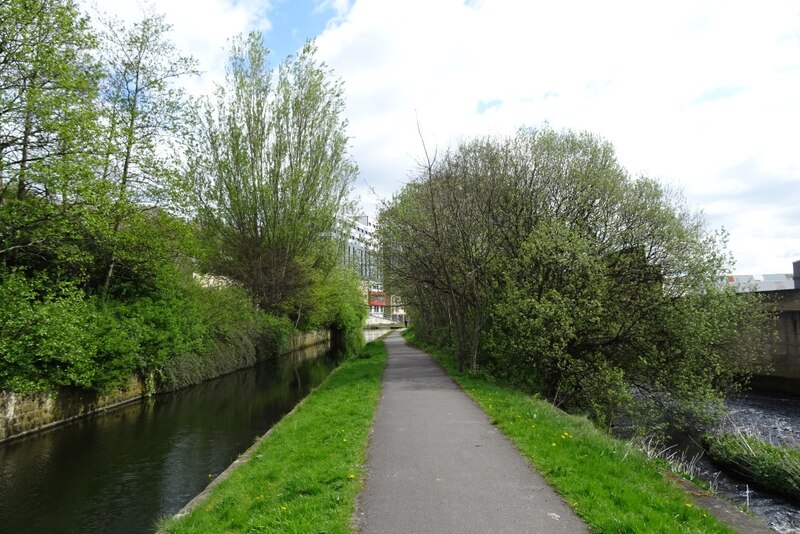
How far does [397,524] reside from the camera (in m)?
5.21

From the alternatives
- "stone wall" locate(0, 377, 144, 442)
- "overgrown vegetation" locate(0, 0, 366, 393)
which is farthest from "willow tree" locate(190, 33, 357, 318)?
"stone wall" locate(0, 377, 144, 442)

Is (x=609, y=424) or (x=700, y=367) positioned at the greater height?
(x=700, y=367)

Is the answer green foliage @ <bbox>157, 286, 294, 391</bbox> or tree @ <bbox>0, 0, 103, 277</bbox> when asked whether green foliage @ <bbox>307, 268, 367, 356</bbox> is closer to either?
green foliage @ <bbox>157, 286, 294, 391</bbox>

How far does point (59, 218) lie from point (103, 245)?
13.0 feet

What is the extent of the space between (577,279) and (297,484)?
12.1 metres

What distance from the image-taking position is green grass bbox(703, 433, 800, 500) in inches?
411

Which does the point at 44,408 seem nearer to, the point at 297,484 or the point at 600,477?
the point at 297,484

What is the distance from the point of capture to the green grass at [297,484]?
5539mm

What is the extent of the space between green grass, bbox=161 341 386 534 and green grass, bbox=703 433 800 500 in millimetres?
8319

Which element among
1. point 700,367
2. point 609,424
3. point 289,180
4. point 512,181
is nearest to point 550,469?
point 609,424

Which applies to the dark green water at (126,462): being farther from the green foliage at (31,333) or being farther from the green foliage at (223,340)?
the green foliage at (223,340)

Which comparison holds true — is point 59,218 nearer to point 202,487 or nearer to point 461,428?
point 202,487

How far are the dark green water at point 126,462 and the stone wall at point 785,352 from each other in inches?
872

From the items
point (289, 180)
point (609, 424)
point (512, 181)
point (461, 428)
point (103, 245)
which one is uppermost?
point (289, 180)
